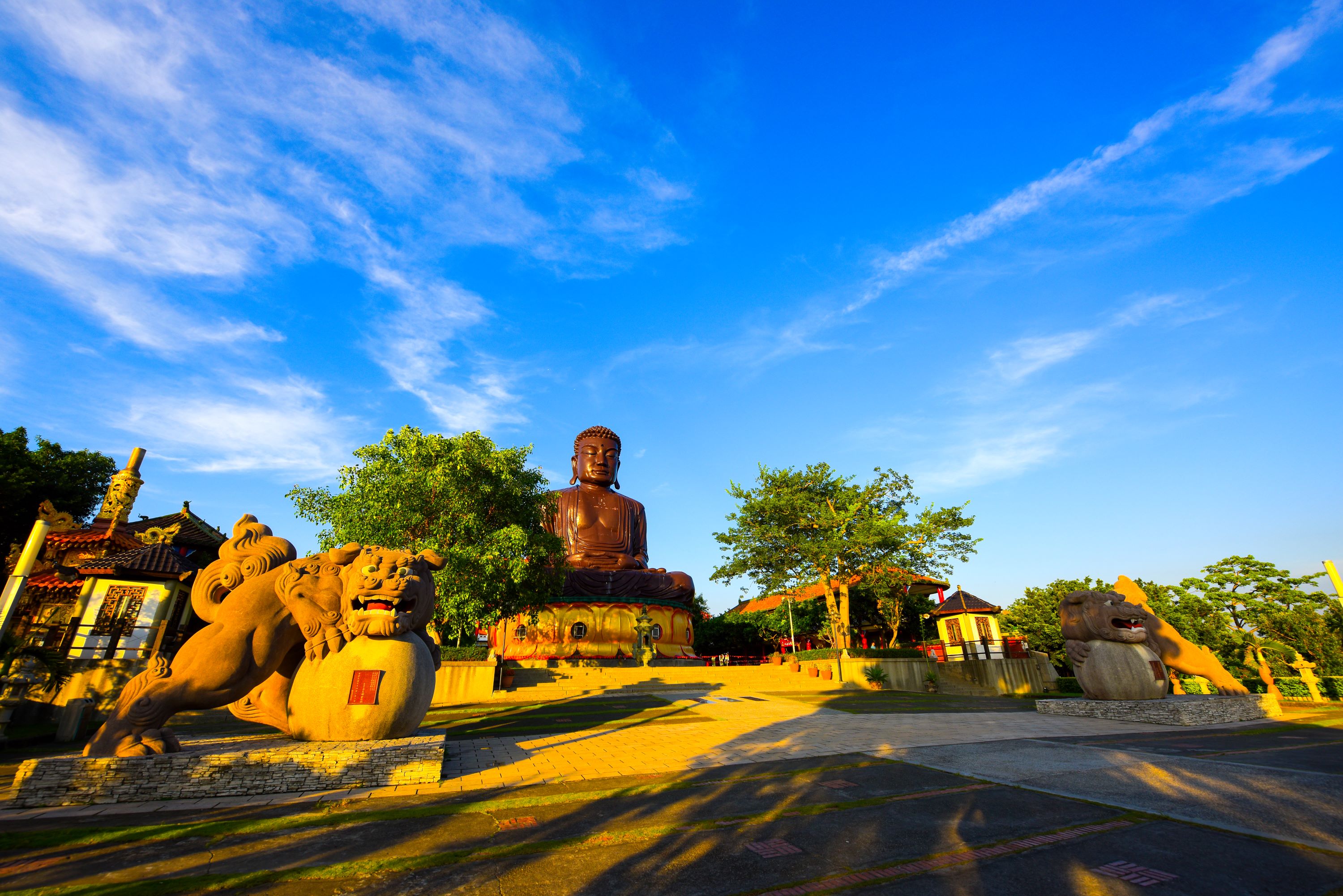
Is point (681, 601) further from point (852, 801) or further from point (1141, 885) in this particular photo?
point (1141, 885)

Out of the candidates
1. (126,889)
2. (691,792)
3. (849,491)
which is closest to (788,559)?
(849,491)

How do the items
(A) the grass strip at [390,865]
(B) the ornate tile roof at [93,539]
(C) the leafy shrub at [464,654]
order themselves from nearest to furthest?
(A) the grass strip at [390,865]
(C) the leafy shrub at [464,654]
(B) the ornate tile roof at [93,539]

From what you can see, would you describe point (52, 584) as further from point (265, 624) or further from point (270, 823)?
point (270, 823)

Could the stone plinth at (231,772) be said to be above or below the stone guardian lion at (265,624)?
below

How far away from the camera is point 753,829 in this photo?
15.6ft

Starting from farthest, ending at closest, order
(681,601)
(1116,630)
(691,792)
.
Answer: (681,601), (1116,630), (691,792)

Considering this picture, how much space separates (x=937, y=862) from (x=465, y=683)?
1500 centimetres

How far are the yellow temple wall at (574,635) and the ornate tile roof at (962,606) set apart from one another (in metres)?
13.8

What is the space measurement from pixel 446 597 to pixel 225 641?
7748mm

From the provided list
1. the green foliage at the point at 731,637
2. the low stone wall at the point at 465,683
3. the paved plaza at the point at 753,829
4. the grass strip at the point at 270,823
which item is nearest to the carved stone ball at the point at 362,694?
the paved plaza at the point at 753,829

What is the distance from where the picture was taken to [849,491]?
26219 millimetres

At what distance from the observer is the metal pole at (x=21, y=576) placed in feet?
24.3

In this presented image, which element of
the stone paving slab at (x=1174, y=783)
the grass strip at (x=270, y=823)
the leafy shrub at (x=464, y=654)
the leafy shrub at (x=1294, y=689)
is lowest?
the grass strip at (x=270, y=823)

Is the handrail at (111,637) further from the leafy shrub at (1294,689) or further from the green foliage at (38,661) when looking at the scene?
the leafy shrub at (1294,689)
